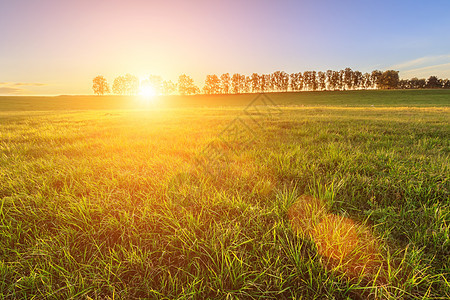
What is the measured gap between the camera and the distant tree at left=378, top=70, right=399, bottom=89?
8319cm

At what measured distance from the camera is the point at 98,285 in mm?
1087

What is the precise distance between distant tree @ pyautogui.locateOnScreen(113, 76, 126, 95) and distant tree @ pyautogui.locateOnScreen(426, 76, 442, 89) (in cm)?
14952

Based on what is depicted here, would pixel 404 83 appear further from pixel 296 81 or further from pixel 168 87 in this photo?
pixel 168 87

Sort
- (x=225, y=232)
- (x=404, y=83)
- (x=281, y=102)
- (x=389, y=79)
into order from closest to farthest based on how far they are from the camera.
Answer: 1. (x=225, y=232)
2. (x=281, y=102)
3. (x=389, y=79)
4. (x=404, y=83)

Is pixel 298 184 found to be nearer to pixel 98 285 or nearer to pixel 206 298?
pixel 206 298

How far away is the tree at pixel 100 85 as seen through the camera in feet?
287

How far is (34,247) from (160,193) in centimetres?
99

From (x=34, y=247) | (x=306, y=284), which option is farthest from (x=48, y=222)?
(x=306, y=284)

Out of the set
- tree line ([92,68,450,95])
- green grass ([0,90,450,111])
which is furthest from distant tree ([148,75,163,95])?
green grass ([0,90,450,111])

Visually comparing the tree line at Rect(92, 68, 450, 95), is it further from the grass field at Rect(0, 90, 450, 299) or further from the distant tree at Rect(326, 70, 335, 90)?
the grass field at Rect(0, 90, 450, 299)

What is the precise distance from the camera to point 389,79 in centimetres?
8325

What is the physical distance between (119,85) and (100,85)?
8.25 m

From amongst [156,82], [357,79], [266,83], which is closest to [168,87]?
[156,82]

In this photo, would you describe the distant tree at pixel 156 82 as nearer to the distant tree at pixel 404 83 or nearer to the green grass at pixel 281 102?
the green grass at pixel 281 102
